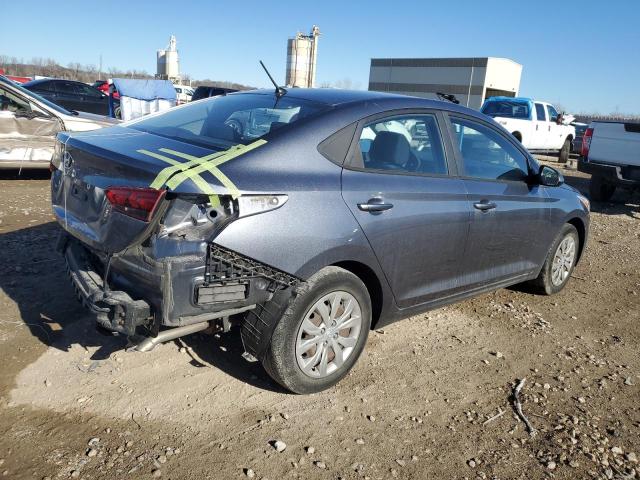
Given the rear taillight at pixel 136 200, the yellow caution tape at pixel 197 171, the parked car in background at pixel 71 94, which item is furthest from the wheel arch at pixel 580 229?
the parked car in background at pixel 71 94

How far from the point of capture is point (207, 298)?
2.64 metres

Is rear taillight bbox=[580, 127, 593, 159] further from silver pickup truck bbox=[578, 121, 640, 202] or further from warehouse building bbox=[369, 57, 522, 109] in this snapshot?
warehouse building bbox=[369, 57, 522, 109]

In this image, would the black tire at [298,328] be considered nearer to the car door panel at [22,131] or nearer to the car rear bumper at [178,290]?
the car rear bumper at [178,290]

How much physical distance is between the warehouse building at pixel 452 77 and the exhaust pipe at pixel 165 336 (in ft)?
126

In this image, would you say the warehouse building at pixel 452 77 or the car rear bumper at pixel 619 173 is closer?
the car rear bumper at pixel 619 173

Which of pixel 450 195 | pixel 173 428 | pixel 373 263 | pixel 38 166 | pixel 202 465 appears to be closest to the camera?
pixel 202 465

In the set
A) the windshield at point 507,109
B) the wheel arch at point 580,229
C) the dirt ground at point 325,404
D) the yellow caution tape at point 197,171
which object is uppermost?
the windshield at point 507,109

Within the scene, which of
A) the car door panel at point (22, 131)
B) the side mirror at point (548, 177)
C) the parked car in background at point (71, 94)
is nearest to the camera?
the side mirror at point (548, 177)

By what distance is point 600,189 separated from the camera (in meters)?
10.6

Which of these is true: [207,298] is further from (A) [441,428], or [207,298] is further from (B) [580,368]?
(B) [580,368]

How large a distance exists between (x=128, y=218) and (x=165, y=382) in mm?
1125

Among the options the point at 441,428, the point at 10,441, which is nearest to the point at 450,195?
the point at 441,428

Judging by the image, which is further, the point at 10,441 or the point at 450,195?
the point at 450,195

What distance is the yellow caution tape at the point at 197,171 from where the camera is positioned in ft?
8.41
